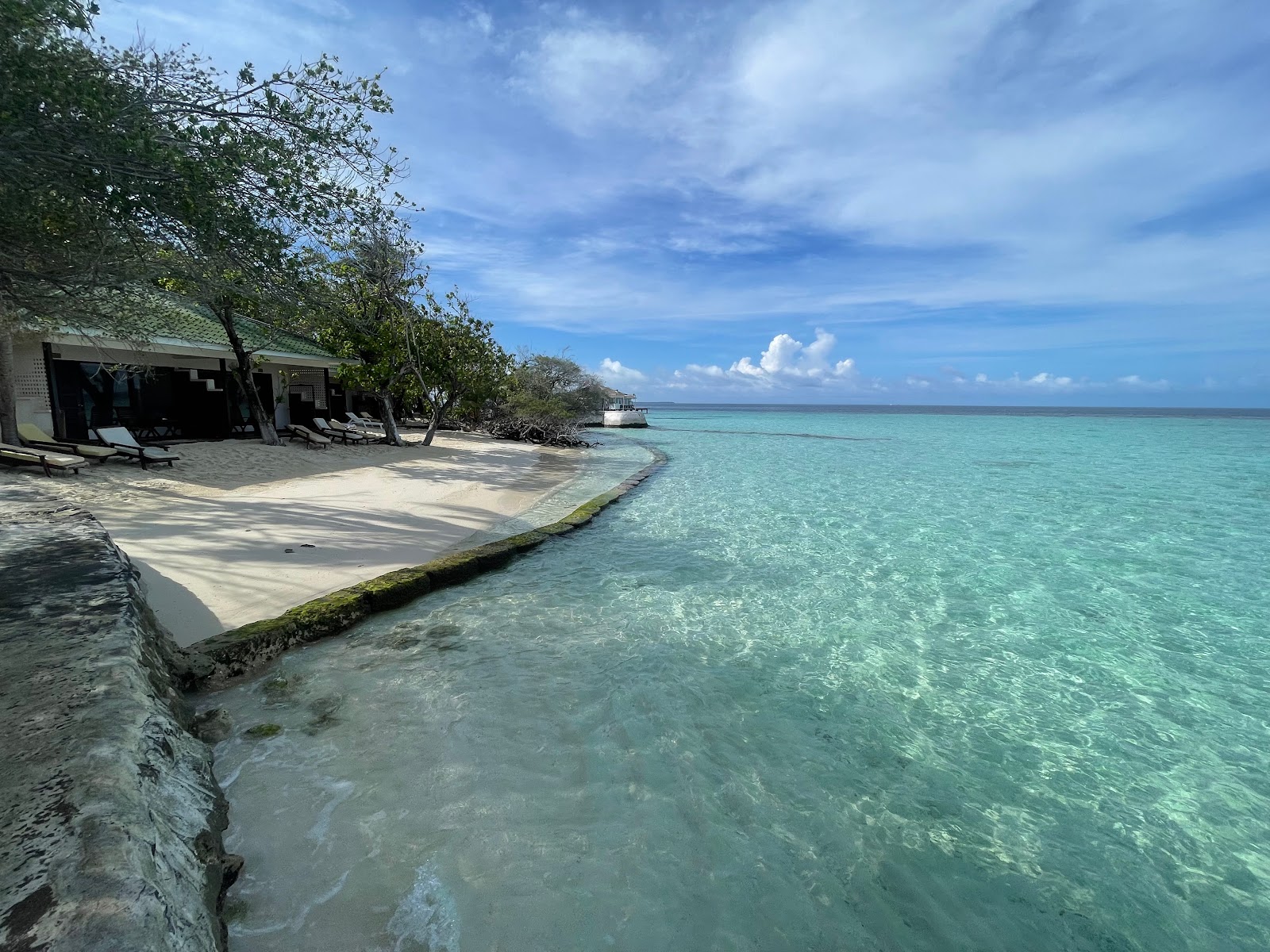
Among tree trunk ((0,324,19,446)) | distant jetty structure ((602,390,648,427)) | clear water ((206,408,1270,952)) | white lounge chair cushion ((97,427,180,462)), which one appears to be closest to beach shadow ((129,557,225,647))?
clear water ((206,408,1270,952))

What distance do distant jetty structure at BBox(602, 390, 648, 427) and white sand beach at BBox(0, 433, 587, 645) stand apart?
27.8 meters

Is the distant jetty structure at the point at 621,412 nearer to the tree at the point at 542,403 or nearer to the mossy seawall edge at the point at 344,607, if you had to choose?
the tree at the point at 542,403

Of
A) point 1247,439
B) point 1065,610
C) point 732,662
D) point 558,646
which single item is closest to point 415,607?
point 558,646

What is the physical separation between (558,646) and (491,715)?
3.99ft

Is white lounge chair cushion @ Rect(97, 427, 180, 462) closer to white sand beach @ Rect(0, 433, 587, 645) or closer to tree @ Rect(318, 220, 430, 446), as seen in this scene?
white sand beach @ Rect(0, 433, 587, 645)

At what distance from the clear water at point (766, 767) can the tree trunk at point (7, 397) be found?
1051 cm

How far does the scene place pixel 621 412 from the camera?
43.8m

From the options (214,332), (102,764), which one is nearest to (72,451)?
(214,332)

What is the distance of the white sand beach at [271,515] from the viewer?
18.4 ft

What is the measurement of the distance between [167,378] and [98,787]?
56.6 feet

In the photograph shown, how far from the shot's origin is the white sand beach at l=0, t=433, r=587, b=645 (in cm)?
560

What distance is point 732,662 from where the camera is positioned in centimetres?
516

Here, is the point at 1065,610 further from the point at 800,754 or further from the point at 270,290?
the point at 270,290

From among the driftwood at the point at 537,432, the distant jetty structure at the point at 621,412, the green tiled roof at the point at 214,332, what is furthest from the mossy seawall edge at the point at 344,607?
the distant jetty structure at the point at 621,412
